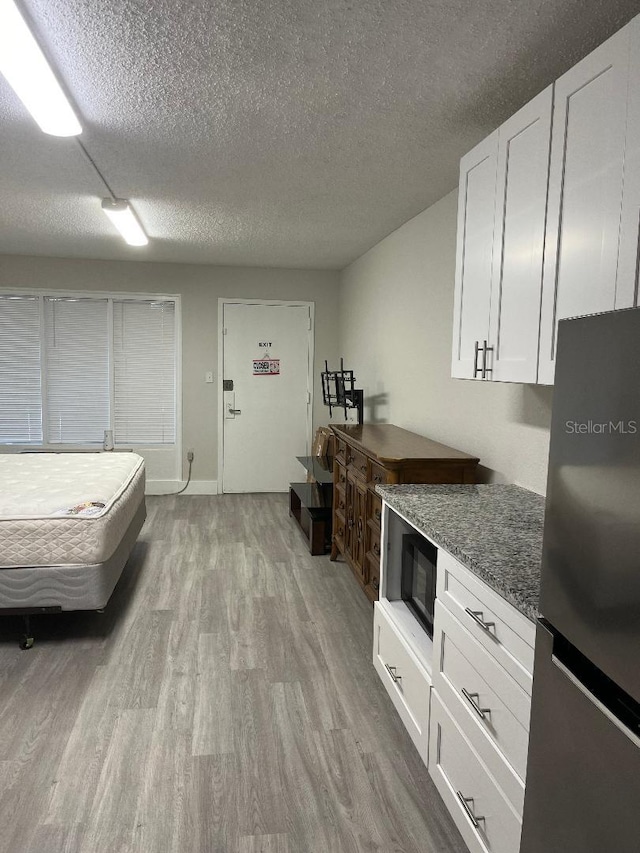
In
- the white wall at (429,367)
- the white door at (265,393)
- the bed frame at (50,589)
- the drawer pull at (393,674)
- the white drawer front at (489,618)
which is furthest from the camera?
the white door at (265,393)

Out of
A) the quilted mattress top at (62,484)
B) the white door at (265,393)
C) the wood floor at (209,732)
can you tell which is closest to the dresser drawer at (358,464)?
the wood floor at (209,732)

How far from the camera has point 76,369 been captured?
614cm

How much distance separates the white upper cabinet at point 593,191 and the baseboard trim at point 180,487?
5011 mm

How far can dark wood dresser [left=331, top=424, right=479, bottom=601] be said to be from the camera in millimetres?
2893

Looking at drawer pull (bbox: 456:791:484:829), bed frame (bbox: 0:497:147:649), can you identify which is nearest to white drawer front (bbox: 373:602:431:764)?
drawer pull (bbox: 456:791:484:829)

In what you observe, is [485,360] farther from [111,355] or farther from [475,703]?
[111,355]

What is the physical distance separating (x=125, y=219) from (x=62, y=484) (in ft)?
5.86

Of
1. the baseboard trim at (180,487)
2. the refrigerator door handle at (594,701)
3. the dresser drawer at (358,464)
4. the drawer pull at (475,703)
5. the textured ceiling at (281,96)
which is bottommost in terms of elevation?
the baseboard trim at (180,487)

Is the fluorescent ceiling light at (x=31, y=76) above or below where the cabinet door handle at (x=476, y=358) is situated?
above

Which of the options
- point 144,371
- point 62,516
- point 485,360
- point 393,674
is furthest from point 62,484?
point 144,371

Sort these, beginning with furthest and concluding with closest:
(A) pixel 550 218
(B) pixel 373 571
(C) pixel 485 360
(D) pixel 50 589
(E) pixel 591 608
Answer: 1. (B) pixel 373 571
2. (D) pixel 50 589
3. (C) pixel 485 360
4. (A) pixel 550 218
5. (E) pixel 591 608

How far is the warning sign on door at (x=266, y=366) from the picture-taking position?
20.7ft

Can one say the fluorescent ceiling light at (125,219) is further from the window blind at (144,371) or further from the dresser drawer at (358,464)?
the dresser drawer at (358,464)

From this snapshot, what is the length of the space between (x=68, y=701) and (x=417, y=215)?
3408 millimetres
